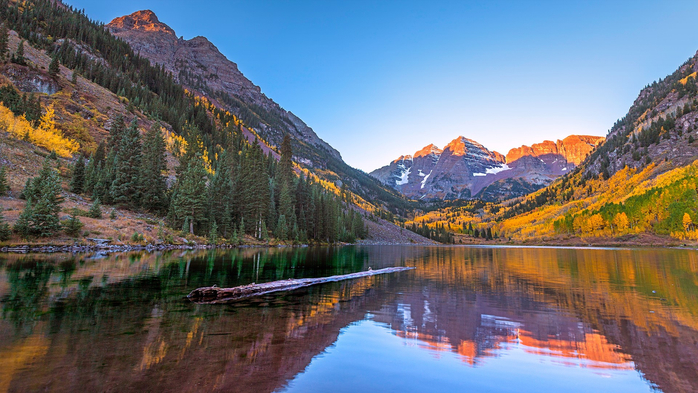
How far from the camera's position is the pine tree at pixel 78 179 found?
188 feet

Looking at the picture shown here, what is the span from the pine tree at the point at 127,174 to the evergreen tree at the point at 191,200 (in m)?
8.35

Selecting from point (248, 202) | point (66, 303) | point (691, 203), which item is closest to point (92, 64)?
point (248, 202)

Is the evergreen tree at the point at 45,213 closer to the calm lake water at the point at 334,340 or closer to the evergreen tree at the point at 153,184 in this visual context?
the calm lake water at the point at 334,340

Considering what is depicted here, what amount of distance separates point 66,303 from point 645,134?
10300 inches

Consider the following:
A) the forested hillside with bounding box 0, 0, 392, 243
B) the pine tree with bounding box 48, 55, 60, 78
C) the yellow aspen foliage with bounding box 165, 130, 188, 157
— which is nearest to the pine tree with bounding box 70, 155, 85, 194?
the forested hillside with bounding box 0, 0, 392, 243

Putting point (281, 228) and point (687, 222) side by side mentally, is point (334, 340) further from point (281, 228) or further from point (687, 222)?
point (687, 222)

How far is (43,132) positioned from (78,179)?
1715cm

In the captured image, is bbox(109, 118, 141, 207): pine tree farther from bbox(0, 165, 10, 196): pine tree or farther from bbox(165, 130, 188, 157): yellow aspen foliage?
bbox(165, 130, 188, 157): yellow aspen foliage

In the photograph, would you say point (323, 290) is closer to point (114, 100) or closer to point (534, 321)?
point (534, 321)

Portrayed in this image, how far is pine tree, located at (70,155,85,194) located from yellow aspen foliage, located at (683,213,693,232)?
160m

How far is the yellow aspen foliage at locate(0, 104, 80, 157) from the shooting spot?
2294 inches

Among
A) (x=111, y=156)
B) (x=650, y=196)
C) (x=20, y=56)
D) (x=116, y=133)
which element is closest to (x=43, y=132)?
(x=111, y=156)

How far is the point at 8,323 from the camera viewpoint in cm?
1081

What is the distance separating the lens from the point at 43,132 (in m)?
64.1
